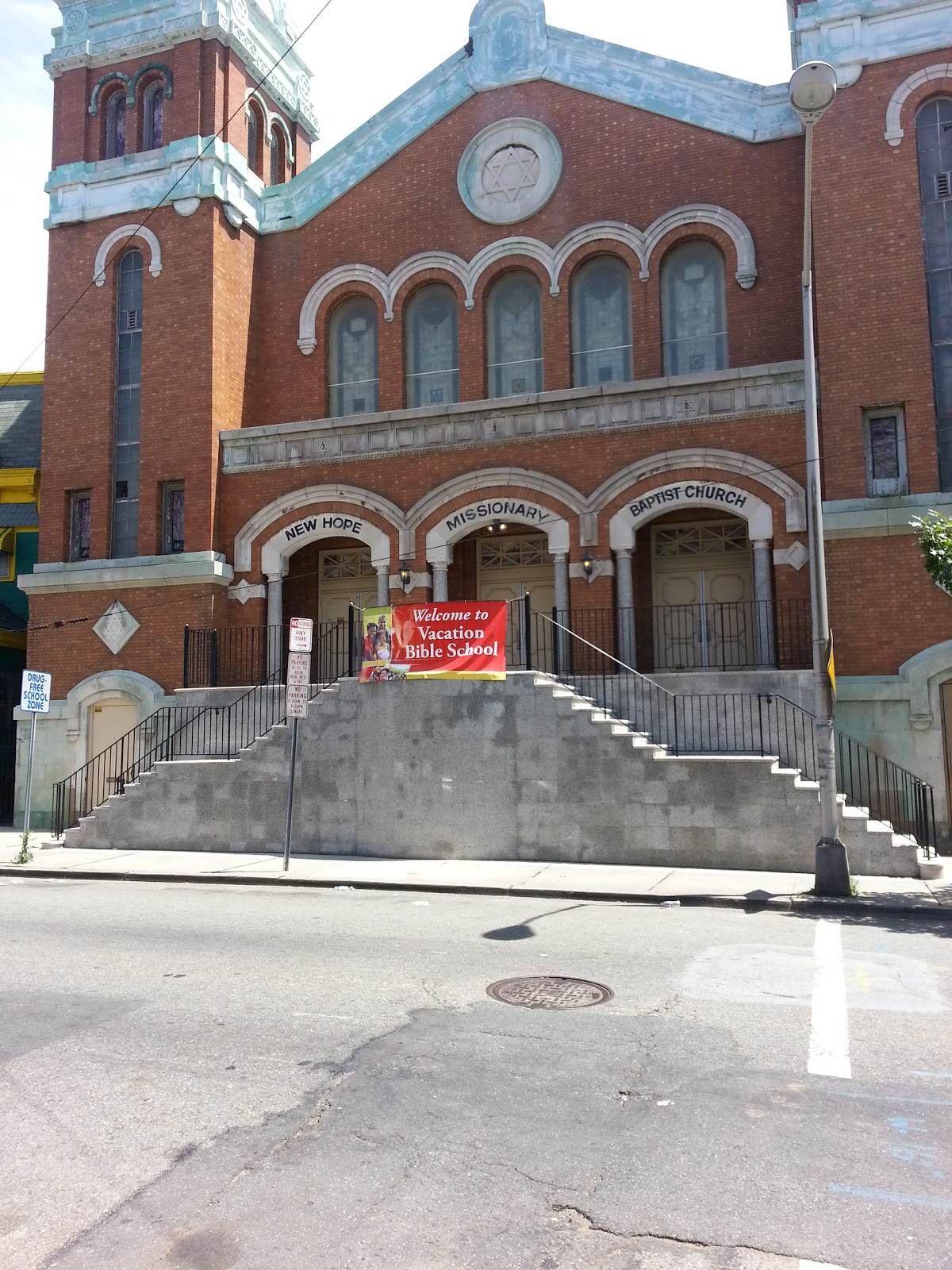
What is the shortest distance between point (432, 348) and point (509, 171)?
153 inches

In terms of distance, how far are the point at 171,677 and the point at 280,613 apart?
2.49 metres

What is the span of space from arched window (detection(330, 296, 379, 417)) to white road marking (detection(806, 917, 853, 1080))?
15.8 m

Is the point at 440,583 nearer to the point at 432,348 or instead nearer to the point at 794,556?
the point at 432,348

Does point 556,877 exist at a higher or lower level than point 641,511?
lower

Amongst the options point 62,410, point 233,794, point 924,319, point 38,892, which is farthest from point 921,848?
point 62,410

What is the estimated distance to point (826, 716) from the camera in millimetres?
12203

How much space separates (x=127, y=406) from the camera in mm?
22391

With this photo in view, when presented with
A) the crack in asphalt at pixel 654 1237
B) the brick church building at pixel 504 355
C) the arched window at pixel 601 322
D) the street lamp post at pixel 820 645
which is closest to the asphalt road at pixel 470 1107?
the crack in asphalt at pixel 654 1237

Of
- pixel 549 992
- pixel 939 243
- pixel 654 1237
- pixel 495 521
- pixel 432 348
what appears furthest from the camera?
pixel 432 348

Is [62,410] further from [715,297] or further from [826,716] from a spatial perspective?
[826,716]

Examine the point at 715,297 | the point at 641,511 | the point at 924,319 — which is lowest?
the point at 641,511

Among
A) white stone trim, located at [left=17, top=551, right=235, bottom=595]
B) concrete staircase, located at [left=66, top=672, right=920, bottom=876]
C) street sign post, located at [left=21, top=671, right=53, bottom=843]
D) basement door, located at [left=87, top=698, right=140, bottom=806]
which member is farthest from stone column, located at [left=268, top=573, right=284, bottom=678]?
street sign post, located at [left=21, top=671, right=53, bottom=843]

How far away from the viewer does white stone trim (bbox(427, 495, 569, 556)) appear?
62.7 feet

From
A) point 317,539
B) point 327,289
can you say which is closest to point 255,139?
point 327,289
